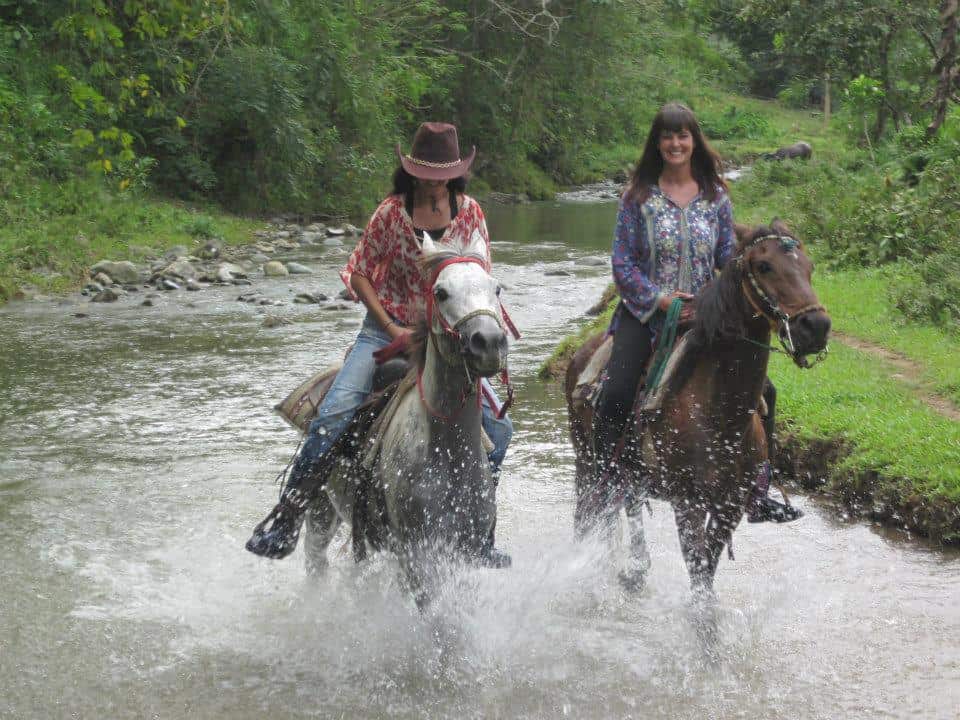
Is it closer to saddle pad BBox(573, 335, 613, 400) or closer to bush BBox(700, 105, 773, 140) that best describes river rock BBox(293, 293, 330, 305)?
saddle pad BBox(573, 335, 613, 400)

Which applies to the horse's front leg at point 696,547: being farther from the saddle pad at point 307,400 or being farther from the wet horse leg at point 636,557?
the saddle pad at point 307,400

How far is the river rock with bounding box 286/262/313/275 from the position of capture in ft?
64.8

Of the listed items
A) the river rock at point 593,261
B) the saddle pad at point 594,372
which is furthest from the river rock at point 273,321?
the saddle pad at point 594,372

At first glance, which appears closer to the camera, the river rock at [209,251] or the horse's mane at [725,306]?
the horse's mane at [725,306]

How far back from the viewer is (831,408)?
842 cm

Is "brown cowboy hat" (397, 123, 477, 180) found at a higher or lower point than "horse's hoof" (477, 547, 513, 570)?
higher

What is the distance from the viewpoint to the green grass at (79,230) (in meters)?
17.6

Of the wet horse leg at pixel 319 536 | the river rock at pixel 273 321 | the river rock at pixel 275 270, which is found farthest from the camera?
the river rock at pixel 275 270

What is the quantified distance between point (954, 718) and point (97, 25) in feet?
29.4

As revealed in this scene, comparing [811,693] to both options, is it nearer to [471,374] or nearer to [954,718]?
[954,718]

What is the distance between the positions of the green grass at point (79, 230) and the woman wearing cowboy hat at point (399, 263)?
41.0ft

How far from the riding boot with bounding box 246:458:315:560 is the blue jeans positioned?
0.57 feet

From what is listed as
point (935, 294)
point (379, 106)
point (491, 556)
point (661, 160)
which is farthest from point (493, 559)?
point (379, 106)

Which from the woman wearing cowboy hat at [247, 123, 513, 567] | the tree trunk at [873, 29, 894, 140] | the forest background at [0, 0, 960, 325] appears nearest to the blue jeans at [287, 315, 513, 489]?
the woman wearing cowboy hat at [247, 123, 513, 567]
